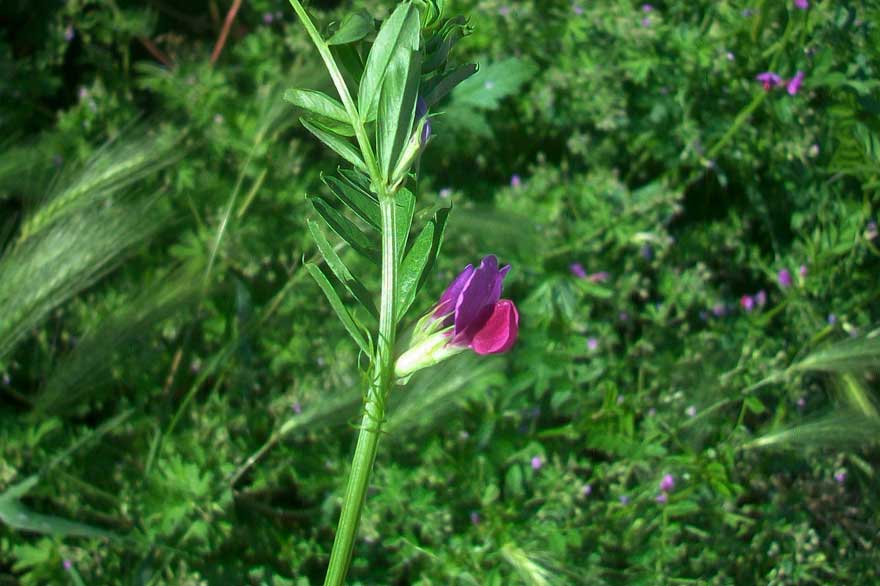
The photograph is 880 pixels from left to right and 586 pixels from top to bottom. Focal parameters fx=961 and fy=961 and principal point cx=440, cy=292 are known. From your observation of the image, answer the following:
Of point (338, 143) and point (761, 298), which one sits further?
point (761, 298)

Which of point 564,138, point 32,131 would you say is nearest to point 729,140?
point 564,138

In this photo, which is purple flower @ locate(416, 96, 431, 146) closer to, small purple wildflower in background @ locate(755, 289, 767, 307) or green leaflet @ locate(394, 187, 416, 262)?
green leaflet @ locate(394, 187, 416, 262)

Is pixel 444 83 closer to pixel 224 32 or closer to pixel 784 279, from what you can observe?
pixel 784 279

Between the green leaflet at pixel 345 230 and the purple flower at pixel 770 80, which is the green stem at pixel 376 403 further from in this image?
the purple flower at pixel 770 80

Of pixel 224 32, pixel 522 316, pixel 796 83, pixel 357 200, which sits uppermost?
pixel 357 200

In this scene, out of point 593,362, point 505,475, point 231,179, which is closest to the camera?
point 505,475

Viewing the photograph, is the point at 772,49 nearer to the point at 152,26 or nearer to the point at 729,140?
the point at 729,140

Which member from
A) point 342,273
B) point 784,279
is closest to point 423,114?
point 342,273
